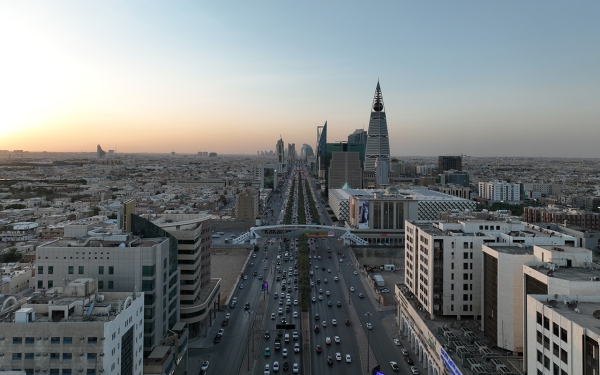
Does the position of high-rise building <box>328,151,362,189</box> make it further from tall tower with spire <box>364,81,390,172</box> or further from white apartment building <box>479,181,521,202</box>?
white apartment building <box>479,181,521,202</box>

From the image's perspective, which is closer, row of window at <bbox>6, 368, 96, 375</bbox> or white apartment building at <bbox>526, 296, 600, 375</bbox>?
white apartment building at <bbox>526, 296, 600, 375</bbox>

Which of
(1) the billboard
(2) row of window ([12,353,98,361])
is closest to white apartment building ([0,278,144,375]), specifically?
(2) row of window ([12,353,98,361])

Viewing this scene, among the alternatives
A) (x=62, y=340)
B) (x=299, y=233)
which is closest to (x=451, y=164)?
(x=299, y=233)

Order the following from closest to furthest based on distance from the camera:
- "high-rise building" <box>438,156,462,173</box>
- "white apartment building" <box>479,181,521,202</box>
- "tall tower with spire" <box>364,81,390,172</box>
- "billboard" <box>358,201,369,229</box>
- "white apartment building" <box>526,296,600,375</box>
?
"white apartment building" <box>526,296,600,375</box>, "billboard" <box>358,201,369,229</box>, "white apartment building" <box>479,181,521,202</box>, "tall tower with spire" <box>364,81,390,172</box>, "high-rise building" <box>438,156,462,173</box>

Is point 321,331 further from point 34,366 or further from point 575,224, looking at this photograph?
point 575,224

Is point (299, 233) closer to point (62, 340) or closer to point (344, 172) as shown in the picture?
point (62, 340)

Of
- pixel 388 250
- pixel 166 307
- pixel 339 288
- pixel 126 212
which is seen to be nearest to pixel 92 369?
pixel 166 307

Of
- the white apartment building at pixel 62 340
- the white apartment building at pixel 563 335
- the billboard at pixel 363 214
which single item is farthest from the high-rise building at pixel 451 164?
the white apartment building at pixel 62 340
